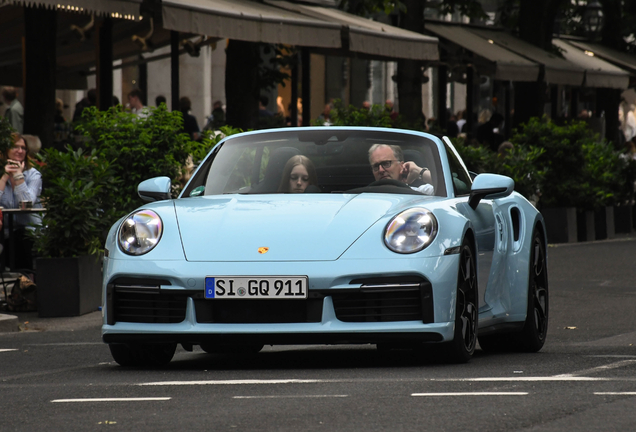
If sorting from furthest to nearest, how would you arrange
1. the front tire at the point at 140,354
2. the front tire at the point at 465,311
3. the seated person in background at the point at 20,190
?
the seated person in background at the point at 20,190, the front tire at the point at 140,354, the front tire at the point at 465,311

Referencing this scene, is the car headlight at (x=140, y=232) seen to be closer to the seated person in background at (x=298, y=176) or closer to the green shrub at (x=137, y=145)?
the seated person in background at (x=298, y=176)

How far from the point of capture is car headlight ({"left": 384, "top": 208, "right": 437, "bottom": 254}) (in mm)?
6867

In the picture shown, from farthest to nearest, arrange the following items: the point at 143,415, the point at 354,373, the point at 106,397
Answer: the point at 354,373
the point at 106,397
the point at 143,415

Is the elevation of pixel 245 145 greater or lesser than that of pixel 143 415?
greater

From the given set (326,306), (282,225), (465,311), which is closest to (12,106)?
(282,225)

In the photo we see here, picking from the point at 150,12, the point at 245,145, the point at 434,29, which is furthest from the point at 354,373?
the point at 434,29

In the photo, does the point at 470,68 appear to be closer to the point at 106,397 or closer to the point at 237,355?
the point at 237,355

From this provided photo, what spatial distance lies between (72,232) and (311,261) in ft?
16.9

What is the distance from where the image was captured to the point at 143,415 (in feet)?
17.8

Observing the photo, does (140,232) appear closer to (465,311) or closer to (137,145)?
(465,311)

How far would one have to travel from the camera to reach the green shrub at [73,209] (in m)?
11.5

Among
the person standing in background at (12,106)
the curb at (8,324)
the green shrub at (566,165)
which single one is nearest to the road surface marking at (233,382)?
the curb at (8,324)

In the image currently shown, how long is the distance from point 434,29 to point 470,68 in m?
1.95

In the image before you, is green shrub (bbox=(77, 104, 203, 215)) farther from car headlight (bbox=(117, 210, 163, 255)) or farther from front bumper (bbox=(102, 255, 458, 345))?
front bumper (bbox=(102, 255, 458, 345))
